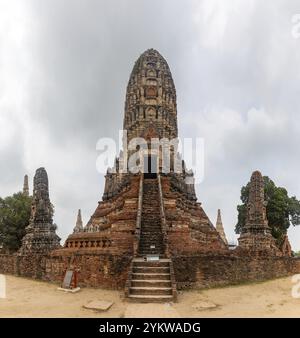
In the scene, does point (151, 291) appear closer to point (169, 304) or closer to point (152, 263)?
point (169, 304)

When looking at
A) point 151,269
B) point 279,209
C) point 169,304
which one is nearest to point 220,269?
point 151,269

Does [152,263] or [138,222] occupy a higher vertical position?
[138,222]

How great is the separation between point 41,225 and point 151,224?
665 cm

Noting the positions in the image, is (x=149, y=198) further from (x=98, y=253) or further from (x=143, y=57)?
(x=143, y=57)

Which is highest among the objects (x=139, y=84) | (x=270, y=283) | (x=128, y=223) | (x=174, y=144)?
(x=139, y=84)

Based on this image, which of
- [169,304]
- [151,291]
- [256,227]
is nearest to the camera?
[169,304]

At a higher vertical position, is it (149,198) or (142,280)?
(149,198)

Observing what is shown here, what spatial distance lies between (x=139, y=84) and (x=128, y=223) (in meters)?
14.7

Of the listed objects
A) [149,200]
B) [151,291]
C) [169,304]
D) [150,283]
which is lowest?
[169,304]

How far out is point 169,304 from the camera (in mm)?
9797

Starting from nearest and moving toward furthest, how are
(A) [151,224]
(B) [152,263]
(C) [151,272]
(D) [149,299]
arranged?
1. (D) [149,299]
2. (C) [151,272]
3. (B) [152,263]
4. (A) [151,224]

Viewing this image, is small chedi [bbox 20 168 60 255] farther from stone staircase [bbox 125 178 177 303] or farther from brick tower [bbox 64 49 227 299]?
stone staircase [bbox 125 178 177 303]

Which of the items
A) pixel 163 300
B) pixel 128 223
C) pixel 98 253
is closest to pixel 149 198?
pixel 128 223
